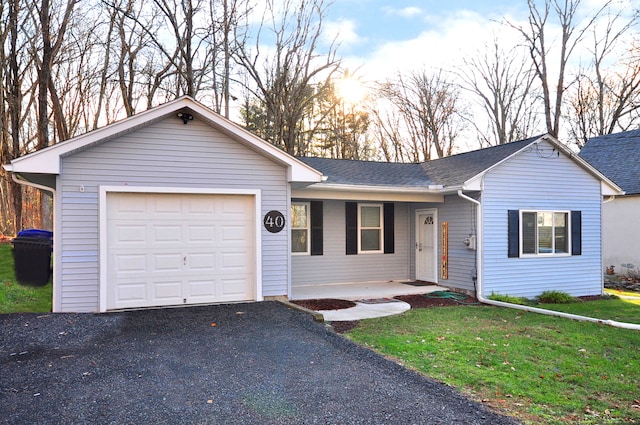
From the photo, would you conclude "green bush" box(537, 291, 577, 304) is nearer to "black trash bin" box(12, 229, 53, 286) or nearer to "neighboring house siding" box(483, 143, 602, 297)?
"neighboring house siding" box(483, 143, 602, 297)

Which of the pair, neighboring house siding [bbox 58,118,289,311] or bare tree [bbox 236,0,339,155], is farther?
bare tree [bbox 236,0,339,155]

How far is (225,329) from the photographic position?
6504 mm

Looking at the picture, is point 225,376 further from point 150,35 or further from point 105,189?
point 150,35

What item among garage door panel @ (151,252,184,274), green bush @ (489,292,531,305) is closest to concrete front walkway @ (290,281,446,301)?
green bush @ (489,292,531,305)

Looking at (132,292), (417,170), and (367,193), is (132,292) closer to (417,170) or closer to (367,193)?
(367,193)

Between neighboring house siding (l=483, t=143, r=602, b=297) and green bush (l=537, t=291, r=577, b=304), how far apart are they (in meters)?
0.17

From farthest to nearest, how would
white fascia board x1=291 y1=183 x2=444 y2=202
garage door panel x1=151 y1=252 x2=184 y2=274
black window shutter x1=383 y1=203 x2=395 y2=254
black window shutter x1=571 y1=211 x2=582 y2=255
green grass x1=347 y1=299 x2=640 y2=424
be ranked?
black window shutter x1=383 y1=203 x2=395 y2=254
black window shutter x1=571 y1=211 x2=582 y2=255
white fascia board x1=291 y1=183 x2=444 y2=202
garage door panel x1=151 y1=252 x2=184 y2=274
green grass x1=347 y1=299 x2=640 y2=424

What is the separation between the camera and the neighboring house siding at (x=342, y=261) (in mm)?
11406

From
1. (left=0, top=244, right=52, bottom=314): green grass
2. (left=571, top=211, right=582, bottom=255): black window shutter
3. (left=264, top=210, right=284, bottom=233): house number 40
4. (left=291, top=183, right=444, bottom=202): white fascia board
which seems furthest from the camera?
(left=571, top=211, right=582, bottom=255): black window shutter

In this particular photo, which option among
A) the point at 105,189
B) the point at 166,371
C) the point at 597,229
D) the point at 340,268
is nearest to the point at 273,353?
the point at 166,371

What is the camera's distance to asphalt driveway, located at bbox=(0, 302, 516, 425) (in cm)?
370

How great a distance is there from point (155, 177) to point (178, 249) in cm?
135

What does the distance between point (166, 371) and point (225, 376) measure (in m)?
0.68

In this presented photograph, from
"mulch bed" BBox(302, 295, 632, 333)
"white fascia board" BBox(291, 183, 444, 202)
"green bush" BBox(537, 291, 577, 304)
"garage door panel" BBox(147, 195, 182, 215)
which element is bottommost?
"green bush" BBox(537, 291, 577, 304)
